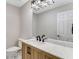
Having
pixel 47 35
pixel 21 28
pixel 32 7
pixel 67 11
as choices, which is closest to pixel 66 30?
pixel 67 11

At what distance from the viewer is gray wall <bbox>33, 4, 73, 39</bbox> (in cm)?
248

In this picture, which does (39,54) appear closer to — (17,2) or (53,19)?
(53,19)

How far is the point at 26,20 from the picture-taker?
407cm

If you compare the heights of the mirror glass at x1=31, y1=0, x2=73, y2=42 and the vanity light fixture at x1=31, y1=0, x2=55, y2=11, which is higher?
the vanity light fixture at x1=31, y1=0, x2=55, y2=11

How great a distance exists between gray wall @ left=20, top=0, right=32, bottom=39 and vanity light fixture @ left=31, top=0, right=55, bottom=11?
324 mm

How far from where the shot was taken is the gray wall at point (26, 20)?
3908 mm

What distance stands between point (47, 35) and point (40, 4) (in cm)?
109

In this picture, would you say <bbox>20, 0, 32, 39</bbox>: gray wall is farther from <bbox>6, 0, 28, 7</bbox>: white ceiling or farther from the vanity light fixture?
the vanity light fixture

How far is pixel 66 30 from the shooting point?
7.41ft

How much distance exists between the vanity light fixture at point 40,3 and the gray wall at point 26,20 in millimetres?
324

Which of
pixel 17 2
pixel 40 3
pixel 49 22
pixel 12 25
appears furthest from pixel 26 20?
pixel 49 22

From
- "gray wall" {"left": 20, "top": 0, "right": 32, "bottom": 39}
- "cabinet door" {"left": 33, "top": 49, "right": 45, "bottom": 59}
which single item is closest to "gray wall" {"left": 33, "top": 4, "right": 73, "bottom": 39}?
"gray wall" {"left": 20, "top": 0, "right": 32, "bottom": 39}

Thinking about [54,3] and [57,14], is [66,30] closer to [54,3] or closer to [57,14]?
[57,14]

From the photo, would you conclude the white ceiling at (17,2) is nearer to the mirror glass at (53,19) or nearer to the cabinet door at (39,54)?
the mirror glass at (53,19)
